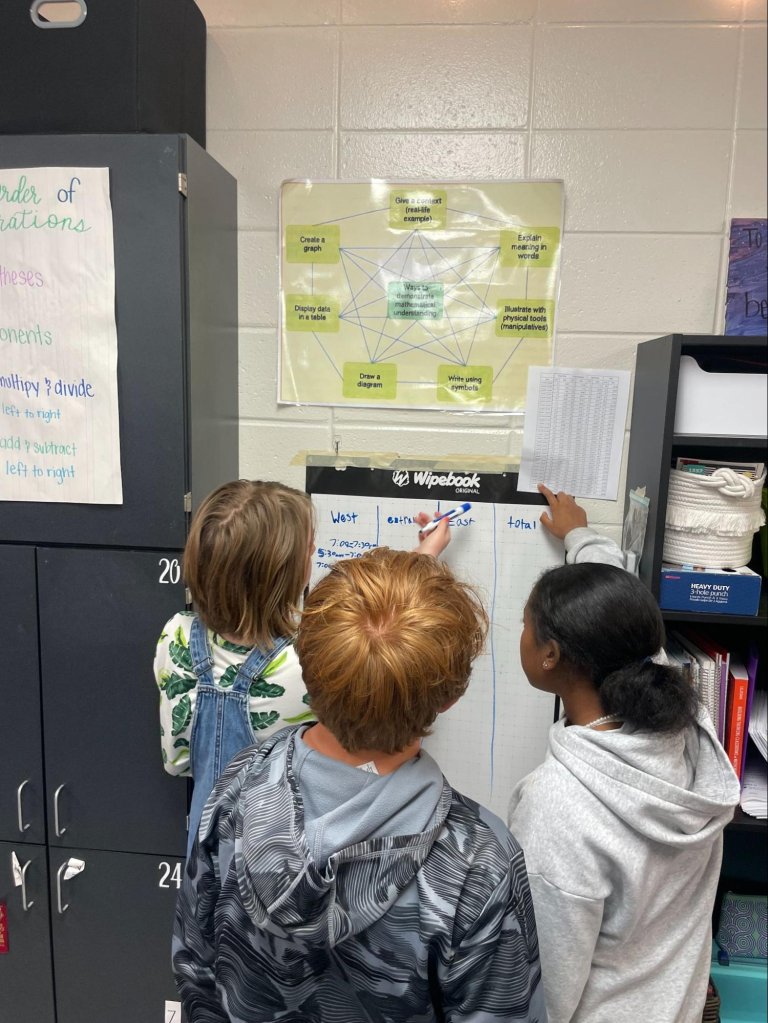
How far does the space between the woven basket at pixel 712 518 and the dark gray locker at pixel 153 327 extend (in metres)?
0.95

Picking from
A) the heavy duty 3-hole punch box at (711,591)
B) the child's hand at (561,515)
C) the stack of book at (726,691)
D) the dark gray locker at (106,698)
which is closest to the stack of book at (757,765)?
the stack of book at (726,691)

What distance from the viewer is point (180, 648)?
1263 millimetres

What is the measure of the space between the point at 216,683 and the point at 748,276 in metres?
1.37

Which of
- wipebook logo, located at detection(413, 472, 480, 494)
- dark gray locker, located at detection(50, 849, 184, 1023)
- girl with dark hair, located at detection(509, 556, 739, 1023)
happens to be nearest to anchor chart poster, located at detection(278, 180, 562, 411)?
wipebook logo, located at detection(413, 472, 480, 494)

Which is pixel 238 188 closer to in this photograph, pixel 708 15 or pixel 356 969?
pixel 708 15

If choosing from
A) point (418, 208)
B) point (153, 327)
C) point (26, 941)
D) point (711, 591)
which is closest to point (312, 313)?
point (418, 208)

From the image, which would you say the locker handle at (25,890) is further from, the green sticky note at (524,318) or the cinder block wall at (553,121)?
the green sticky note at (524,318)

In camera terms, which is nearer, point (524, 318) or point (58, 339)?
point (58, 339)

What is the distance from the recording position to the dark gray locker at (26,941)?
4.96ft

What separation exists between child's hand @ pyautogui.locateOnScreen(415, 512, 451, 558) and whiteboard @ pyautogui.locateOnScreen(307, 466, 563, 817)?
0.07 ft

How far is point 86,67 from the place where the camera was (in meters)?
1.33

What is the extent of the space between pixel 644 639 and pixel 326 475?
84cm

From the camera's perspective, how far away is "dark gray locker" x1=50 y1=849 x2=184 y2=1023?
4.94 ft

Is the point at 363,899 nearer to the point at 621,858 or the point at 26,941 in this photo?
the point at 621,858
